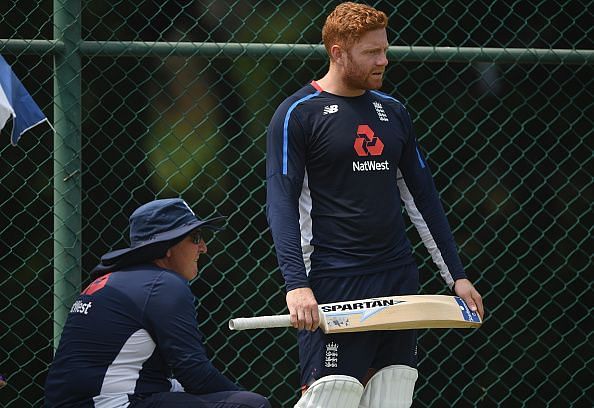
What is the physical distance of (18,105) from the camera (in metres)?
4.54

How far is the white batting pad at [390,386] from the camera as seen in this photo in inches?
154

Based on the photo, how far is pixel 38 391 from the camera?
5.00 m

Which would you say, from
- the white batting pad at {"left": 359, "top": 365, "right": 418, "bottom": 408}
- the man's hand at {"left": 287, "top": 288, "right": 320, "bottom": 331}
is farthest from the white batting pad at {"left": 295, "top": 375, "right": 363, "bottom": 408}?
the man's hand at {"left": 287, "top": 288, "right": 320, "bottom": 331}

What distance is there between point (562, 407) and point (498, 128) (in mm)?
1378

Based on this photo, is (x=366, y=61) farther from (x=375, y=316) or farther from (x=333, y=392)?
(x=333, y=392)

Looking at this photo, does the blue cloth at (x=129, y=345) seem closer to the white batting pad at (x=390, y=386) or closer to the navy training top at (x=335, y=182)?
the navy training top at (x=335, y=182)

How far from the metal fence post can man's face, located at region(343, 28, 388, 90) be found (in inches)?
50.2

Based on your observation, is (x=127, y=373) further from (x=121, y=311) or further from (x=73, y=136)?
(x=73, y=136)

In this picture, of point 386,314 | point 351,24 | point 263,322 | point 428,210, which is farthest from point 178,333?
point 351,24

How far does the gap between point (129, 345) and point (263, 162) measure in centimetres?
175

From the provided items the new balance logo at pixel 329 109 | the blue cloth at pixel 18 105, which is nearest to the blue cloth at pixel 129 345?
the new balance logo at pixel 329 109

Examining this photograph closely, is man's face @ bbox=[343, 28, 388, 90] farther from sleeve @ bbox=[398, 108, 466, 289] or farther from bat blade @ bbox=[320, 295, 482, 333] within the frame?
bat blade @ bbox=[320, 295, 482, 333]

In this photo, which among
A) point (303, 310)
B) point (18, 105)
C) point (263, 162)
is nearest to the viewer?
point (303, 310)

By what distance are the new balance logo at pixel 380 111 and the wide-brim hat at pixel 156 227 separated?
69 cm
